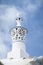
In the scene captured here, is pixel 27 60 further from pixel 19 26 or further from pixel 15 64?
pixel 19 26

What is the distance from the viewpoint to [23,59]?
55.1m

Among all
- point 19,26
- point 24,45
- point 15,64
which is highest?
point 19,26

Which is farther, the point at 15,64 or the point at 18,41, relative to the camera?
the point at 18,41

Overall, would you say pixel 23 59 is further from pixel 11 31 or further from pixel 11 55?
pixel 11 31

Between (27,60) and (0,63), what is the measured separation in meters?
5.36

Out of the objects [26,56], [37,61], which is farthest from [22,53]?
[37,61]

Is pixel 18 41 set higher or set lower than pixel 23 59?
higher

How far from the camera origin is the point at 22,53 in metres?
57.5

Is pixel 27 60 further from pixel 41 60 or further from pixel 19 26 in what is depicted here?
pixel 19 26

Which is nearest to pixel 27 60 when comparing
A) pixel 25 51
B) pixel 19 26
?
pixel 25 51

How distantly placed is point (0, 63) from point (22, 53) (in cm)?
548

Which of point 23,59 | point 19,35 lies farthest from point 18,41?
point 23,59

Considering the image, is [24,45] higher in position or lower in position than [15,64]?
higher

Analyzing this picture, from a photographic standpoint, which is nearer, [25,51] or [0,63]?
[0,63]
